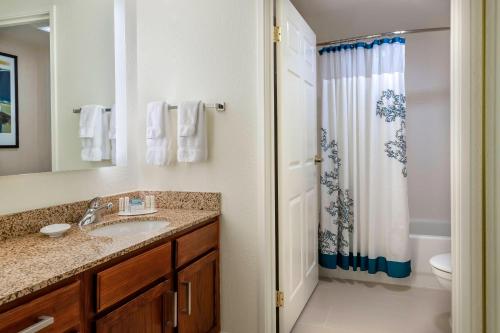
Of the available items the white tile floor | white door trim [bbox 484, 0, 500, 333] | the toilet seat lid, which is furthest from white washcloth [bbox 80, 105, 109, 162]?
the toilet seat lid

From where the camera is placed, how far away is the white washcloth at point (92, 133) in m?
1.93

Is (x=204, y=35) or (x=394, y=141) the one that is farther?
(x=394, y=141)

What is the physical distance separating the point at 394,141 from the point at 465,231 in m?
1.33

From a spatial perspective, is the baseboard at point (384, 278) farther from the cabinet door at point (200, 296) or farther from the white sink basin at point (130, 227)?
the white sink basin at point (130, 227)

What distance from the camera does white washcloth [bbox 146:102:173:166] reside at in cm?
213

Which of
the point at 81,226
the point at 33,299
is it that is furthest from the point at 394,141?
the point at 33,299

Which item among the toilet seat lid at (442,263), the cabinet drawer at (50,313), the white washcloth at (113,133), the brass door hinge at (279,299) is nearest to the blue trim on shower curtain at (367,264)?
the toilet seat lid at (442,263)

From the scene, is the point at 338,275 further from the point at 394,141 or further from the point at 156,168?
the point at 156,168

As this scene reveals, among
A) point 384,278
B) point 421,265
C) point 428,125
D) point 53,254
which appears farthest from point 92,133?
point 428,125

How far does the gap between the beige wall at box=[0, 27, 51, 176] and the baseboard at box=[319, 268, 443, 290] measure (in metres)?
2.45

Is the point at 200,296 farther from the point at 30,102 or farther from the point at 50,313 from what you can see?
the point at 30,102

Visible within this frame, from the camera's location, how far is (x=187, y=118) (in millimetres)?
2070

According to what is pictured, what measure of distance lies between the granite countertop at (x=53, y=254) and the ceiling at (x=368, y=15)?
97.4 inches

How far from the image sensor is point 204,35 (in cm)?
215
